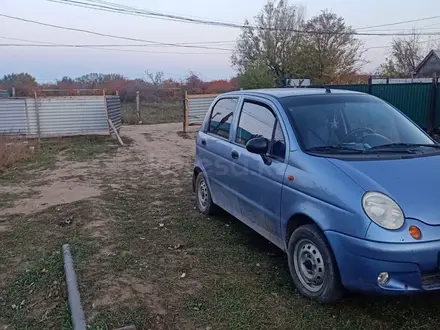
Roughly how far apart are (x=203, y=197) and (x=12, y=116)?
35.8 feet

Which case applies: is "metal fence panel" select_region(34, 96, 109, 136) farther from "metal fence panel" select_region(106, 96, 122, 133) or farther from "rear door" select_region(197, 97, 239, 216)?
"rear door" select_region(197, 97, 239, 216)

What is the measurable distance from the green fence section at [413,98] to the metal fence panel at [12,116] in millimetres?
9959

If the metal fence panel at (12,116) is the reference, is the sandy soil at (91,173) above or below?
below

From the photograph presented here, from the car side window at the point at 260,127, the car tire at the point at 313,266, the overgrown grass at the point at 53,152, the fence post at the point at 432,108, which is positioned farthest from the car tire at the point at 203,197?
the fence post at the point at 432,108

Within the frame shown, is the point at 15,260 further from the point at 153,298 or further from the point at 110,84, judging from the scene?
the point at 110,84

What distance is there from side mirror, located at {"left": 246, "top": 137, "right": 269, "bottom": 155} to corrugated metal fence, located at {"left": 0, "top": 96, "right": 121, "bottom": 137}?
11942mm

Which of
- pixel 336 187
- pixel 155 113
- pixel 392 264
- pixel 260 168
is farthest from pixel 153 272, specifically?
pixel 155 113

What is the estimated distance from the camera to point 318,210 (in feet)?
10.5

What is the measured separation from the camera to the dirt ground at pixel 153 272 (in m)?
3.18

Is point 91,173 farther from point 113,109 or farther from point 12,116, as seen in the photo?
point 113,109

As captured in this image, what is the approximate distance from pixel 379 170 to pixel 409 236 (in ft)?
1.87

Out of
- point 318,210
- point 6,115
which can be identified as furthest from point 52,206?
point 6,115

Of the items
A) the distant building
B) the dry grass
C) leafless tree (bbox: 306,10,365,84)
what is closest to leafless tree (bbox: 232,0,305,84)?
leafless tree (bbox: 306,10,365,84)

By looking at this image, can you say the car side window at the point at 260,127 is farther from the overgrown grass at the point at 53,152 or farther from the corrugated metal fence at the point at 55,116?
the corrugated metal fence at the point at 55,116
